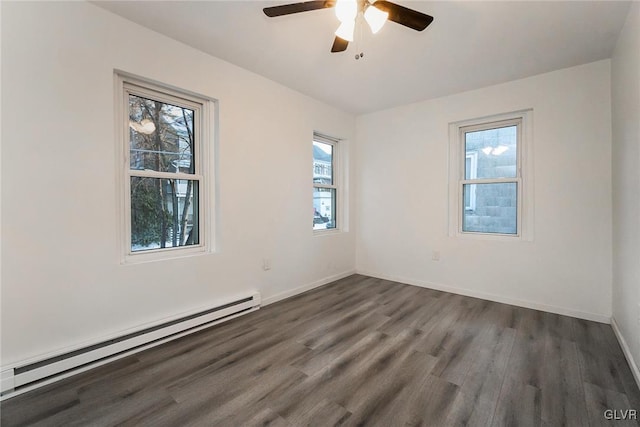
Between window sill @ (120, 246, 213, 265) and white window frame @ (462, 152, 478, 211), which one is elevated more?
white window frame @ (462, 152, 478, 211)

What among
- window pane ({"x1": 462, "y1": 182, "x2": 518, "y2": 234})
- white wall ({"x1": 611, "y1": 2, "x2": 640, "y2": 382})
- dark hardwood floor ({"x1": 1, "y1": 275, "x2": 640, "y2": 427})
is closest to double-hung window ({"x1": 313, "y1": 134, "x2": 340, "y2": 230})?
dark hardwood floor ({"x1": 1, "y1": 275, "x2": 640, "y2": 427})

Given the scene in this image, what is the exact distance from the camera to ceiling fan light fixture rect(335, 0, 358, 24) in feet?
5.36

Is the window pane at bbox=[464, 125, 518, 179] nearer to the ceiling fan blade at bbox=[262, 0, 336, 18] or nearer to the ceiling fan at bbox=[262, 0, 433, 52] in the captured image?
the ceiling fan at bbox=[262, 0, 433, 52]

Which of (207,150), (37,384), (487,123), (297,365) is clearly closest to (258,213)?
(207,150)

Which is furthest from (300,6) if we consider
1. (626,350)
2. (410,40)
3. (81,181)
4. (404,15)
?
(626,350)

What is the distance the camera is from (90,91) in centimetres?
200

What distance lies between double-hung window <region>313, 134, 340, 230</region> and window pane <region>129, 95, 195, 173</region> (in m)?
1.78

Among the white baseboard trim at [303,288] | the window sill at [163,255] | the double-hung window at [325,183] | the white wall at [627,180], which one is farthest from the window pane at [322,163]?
the white wall at [627,180]

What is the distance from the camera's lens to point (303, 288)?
3676 millimetres

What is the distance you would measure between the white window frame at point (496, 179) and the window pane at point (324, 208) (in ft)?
5.57

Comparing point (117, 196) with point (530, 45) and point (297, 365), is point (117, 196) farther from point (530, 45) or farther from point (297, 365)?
point (530, 45)

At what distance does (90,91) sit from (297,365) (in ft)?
8.10

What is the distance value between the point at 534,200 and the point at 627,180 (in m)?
0.97

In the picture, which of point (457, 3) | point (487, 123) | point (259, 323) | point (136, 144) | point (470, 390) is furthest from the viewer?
point (487, 123)
